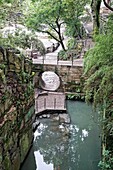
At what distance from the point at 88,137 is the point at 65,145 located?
3.51 feet

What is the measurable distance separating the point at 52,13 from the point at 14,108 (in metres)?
8.10

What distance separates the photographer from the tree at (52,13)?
13445 mm

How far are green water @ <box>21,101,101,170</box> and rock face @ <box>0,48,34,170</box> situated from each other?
58 cm

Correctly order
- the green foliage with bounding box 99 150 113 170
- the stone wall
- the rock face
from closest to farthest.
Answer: the green foliage with bounding box 99 150 113 170 < the rock face < the stone wall

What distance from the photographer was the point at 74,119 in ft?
36.5

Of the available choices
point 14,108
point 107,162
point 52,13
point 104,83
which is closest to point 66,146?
point 14,108

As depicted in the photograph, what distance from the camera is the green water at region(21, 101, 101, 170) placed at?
7.80 meters

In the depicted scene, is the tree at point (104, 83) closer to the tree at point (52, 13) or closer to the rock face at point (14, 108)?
the rock face at point (14, 108)

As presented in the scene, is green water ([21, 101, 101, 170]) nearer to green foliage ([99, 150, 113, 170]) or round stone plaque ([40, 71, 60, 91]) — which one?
green foliage ([99, 150, 113, 170])

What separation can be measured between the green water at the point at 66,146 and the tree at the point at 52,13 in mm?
5542

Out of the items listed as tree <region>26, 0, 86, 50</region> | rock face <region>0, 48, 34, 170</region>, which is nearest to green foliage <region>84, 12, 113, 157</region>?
rock face <region>0, 48, 34, 170</region>

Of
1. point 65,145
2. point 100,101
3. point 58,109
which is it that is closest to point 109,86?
point 100,101

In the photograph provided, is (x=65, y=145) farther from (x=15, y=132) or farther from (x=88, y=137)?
(x=15, y=132)

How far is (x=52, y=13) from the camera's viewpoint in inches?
535
